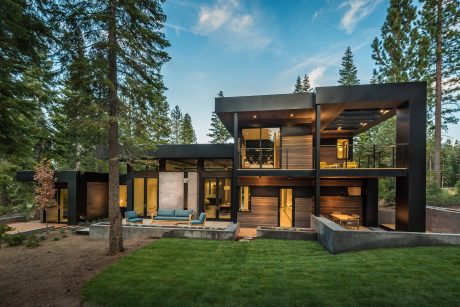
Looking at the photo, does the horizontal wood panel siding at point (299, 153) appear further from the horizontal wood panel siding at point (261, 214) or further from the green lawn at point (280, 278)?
the green lawn at point (280, 278)

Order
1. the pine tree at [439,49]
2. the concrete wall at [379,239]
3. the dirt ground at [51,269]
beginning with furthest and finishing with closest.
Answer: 1. the pine tree at [439,49]
2. the concrete wall at [379,239]
3. the dirt ground at [51,269]

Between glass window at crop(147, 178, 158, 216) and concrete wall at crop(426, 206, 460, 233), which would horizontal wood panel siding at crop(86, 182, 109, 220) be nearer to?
glass window at crop(147, 178, 158, 216)

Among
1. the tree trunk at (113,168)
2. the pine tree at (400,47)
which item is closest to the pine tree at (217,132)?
the pine tree at (400,47)

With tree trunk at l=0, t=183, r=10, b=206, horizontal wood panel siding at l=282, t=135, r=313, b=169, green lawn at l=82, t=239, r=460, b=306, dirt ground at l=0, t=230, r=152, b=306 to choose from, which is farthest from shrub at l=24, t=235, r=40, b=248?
horizontal wood panel siding at l=282, t=135, r=313, b=169

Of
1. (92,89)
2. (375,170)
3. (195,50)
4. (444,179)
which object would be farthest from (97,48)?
(444,179)

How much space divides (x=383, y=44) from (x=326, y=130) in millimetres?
12150

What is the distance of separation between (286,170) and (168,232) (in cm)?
614

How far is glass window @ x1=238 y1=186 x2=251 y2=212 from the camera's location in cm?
1226

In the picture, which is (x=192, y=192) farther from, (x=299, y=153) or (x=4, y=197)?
(x=4, y=197)

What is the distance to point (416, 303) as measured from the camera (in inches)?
157

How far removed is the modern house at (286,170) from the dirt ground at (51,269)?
14.7 feet

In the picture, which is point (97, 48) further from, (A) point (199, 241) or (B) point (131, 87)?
(A) point (199, 241)

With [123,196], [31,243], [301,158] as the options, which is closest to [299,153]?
[301,158]

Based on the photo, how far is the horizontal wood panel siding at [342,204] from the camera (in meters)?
12.3
